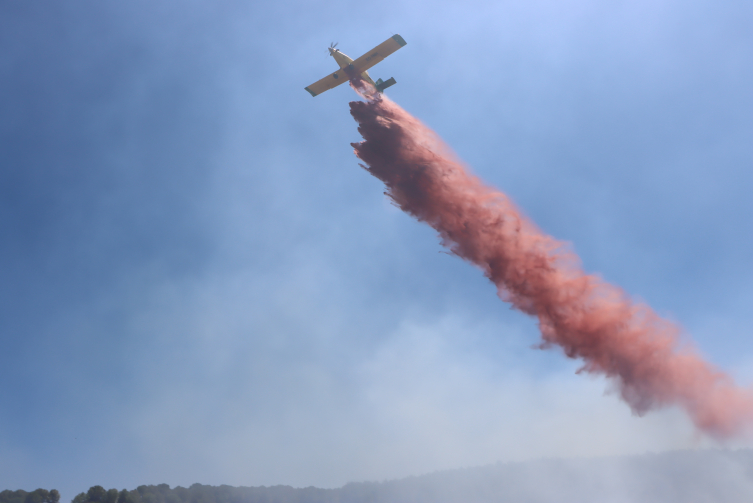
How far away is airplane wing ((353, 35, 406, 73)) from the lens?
35.9m

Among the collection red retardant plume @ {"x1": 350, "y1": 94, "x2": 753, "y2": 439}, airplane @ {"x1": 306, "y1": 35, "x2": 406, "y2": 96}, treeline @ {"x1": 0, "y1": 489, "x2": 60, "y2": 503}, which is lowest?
treeline @ {"x1": 0, "y1": 489, "x2": 60, "y2": 503}

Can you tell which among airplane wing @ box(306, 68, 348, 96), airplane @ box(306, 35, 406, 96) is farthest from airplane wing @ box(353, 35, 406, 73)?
airplane wing @ box(306, 68, 348, 96)

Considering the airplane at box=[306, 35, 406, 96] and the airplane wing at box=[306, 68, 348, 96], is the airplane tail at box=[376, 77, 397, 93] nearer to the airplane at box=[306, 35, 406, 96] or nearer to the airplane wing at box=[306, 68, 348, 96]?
the airplane at box=[306, 35, 406, 96]

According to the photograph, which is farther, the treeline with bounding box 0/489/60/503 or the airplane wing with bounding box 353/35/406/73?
the treeline with bounding box 0/489/60/503

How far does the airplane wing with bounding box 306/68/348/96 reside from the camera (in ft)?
125

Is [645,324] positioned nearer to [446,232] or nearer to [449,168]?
[446,232]

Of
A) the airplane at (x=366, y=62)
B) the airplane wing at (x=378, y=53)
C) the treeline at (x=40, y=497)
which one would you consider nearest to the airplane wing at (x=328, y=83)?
the airplane at (x=366, y=62)

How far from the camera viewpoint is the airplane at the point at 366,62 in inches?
1419

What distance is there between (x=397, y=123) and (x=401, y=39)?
6.91m

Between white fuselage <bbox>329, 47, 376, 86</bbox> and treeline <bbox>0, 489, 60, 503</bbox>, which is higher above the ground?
white fuselage <bbox>329, 47, 376, 86</bbox>

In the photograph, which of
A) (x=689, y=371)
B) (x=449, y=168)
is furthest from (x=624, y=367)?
(x=449, y=168)

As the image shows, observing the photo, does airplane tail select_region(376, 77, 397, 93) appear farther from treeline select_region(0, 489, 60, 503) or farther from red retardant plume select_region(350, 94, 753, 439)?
treeline select_region(0, 489, 60, 503)

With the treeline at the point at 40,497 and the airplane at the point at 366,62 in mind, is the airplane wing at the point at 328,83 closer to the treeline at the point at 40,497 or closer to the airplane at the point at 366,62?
the airplane at the point at 366,62

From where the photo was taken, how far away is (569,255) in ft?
118
